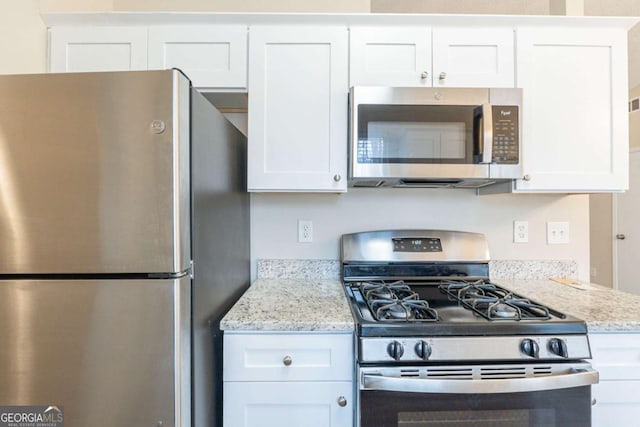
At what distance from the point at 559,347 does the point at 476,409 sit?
35 cm

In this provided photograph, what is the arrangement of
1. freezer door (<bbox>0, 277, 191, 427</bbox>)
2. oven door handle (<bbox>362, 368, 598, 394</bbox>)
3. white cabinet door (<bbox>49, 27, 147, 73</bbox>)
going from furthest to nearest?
white cabinet door (<bbox>49, 27, 147, 73</bbox>), oven door handle (<bbox>362, 368, 598, 394</bbox>), freezer door (<bbox>0, 277, 191, 427</bbox>)

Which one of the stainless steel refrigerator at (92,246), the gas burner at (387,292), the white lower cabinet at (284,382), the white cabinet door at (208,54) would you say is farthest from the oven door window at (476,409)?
the white cabinet door at (208,54)

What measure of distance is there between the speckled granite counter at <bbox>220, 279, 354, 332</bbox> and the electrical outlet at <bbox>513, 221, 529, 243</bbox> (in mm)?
1054

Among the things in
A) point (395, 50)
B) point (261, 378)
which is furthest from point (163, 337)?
point (395, 50)

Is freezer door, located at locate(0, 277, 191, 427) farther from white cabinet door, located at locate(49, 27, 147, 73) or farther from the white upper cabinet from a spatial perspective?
the white upper cabinet

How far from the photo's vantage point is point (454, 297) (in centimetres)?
147

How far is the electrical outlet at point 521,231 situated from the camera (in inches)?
72.7

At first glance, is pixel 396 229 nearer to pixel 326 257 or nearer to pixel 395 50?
pixel 326 257

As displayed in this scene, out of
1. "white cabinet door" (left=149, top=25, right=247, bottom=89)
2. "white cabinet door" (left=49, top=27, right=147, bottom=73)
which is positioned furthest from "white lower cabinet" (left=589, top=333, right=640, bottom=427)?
"white cabinet door" (left=49, top=27, right=147, bottom=73)

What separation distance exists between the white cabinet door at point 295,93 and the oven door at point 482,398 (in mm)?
867

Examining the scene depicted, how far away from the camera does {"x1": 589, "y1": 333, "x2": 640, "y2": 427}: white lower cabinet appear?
1166 mm

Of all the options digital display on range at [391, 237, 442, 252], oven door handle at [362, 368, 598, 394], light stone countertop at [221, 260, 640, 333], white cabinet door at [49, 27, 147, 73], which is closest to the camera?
oven door handle at [362, 368, 598, 394]

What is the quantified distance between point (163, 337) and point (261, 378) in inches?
15.5

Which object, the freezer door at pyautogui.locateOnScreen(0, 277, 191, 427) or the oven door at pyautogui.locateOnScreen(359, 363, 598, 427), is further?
the oven door at pyautogui.locateOnScreen(359, 363, 598, 427)
